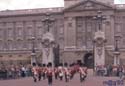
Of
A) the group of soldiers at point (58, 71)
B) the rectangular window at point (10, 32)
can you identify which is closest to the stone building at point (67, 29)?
the rectangular window at point (10, 32)

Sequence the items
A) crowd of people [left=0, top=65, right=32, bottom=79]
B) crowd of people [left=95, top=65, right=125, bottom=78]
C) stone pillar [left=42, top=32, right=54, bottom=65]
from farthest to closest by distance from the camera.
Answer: stone pillar [left=42, top=32, right=54, bottom=65], crowd of people [left=95, top=65, right=125, bottom=78], crowd of people [left=0, top=65, right=32, bottom=79]

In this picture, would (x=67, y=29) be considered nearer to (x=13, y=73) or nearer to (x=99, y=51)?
(x=99, y=51)

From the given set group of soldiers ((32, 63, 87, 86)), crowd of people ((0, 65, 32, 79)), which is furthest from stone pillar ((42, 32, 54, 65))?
group of soldiers ((32, 63, 87, 86))

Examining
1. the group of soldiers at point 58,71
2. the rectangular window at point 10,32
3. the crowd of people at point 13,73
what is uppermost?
the rectangular window at point 10,32

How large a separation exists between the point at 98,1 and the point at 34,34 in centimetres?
1790

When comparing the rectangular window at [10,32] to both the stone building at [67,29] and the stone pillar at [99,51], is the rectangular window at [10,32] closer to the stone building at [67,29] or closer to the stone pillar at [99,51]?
the stone building at [67,29]

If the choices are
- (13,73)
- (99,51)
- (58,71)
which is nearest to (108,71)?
(99,51)

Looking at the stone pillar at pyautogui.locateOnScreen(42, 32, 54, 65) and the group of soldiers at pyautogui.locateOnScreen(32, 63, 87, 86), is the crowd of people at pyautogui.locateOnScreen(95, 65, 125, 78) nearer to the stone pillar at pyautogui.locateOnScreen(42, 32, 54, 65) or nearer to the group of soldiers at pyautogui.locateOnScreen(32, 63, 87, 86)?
the stone pillar at pyautogui.locateOnScreen(42, 32, 54, 65)

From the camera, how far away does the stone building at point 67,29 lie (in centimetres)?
9981

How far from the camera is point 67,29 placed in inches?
4077

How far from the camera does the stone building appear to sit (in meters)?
99.8

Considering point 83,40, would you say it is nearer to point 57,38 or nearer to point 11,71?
point 57,38

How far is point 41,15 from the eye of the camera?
107312 millimetres

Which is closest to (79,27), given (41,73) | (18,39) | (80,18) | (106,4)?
(80,18)
